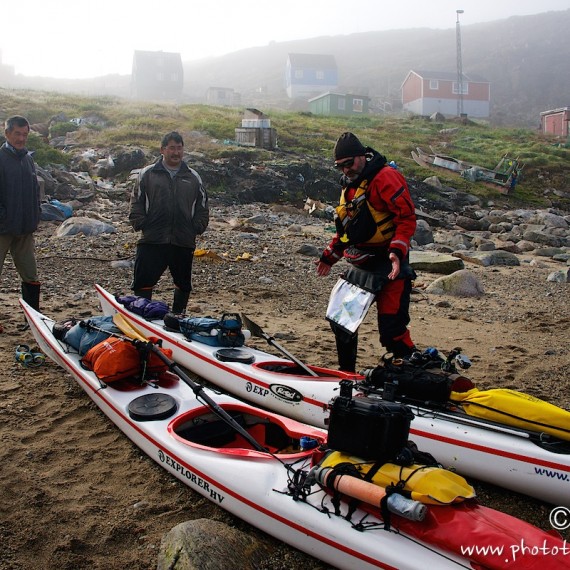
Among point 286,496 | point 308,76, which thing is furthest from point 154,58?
point 286,496

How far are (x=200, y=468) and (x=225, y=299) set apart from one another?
4.26 m

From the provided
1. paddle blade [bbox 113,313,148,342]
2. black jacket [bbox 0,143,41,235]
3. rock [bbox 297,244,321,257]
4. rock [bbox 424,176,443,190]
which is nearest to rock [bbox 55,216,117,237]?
rock [bbox 297,244,321,257]

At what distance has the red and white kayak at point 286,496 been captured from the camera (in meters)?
2.24

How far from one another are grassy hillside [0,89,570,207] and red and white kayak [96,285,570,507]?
43.2 feet

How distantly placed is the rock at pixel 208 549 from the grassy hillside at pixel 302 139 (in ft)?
49.4

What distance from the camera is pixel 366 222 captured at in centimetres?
405

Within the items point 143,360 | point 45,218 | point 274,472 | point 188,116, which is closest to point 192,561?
point 274,472

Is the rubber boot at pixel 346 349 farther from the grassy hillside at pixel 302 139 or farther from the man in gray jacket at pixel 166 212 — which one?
the grassy hillside at pixel 302 139

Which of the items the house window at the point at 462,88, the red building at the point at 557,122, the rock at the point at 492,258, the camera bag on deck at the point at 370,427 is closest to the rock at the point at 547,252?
the rock at the point at 492,258

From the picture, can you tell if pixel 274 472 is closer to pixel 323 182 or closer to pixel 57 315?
pixel 57 315

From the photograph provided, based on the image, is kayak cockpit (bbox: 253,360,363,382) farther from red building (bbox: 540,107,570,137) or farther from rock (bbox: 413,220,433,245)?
red building (bbox: 540,107,570,137)

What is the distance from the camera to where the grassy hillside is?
63.4 ft

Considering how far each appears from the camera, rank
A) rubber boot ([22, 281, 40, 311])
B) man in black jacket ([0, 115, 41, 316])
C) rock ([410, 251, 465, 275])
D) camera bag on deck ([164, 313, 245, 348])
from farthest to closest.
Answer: rock ([410, 251, 465, 275])
rubber boot ([22, 281, 40, 311])
man in black jacket ([0, 115, 41, 316])
camera bag on deck ([164, 313, 245, 348])

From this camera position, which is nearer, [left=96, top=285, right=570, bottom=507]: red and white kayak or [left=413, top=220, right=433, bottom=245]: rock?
[left=96, top=285, right=570, bottom=507]: red and white kayak
